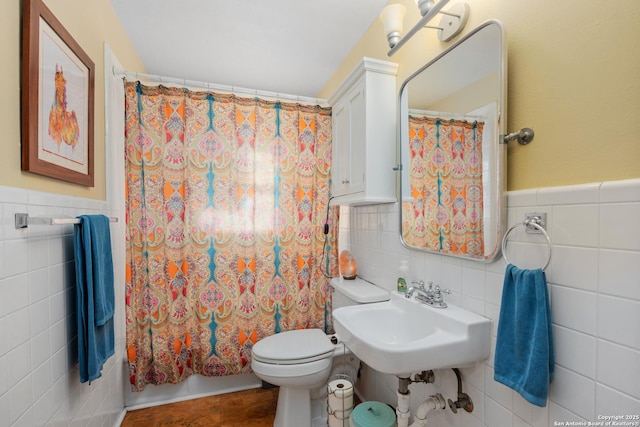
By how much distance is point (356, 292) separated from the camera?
1707 millimetres

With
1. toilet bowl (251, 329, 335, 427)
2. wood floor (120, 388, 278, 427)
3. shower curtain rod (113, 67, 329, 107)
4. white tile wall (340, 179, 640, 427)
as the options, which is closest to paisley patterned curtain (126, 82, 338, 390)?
shower curtain rod (113, 67, 329, 107)

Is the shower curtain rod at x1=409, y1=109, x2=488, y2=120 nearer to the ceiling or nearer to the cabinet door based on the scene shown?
the cabinet door

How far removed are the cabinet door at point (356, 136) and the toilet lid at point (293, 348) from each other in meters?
0.94

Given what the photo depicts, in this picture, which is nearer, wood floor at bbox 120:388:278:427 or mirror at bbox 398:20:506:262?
mirror at bbox 398:20:506:262

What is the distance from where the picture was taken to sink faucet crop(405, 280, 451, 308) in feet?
3.95

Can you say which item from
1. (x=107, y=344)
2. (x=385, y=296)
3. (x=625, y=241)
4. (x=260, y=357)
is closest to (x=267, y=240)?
(x=260, y=357)

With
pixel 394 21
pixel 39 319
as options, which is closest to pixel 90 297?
pixel 39 319

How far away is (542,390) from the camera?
2.55 ft

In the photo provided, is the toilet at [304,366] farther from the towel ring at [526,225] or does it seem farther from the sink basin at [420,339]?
the towel ring at [526,225]

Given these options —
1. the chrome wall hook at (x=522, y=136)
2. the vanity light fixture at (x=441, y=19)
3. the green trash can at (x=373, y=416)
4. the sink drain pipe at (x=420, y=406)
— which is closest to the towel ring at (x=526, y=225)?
the chrome wall hook at (x=522, y=136)

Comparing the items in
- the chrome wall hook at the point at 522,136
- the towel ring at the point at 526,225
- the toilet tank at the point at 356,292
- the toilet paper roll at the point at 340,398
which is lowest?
the toilet paper roll at the point at 340,398

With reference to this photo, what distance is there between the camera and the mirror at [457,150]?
98 cm

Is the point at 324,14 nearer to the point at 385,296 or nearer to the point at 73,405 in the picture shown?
the point at 385,296

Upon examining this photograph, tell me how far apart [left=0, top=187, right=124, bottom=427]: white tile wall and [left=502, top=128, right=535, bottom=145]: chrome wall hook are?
4.99 feet
